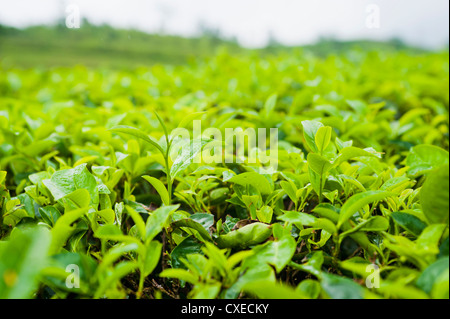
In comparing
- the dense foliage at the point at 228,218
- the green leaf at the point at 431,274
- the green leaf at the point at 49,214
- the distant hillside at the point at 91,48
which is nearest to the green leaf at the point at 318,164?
the dense foliage at the point at 228,218

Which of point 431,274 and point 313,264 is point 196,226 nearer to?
point 313,264

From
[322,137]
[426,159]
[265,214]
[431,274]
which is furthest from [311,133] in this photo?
[431,274]

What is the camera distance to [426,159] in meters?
1.06

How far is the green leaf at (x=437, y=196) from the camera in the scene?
28.2 inches

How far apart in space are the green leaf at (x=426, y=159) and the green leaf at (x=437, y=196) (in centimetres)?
30

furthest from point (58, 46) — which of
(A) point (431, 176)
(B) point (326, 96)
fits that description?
(A) point (431, 176)

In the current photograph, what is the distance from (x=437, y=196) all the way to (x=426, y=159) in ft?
1.24

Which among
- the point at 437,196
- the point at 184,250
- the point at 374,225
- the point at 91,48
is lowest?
the point at 184,250

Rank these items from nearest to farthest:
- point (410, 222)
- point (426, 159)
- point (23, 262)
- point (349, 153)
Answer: point (23, 262) → point (410, 222) → point (349, 153) → point (426, 159)

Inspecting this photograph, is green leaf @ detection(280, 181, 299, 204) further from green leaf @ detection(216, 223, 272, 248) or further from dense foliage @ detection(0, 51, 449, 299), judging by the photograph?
green leaf @ detection(216, 223, 272, 248)

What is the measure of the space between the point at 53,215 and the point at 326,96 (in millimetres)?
1742

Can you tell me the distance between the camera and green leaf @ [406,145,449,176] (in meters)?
1.02

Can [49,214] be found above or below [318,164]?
below

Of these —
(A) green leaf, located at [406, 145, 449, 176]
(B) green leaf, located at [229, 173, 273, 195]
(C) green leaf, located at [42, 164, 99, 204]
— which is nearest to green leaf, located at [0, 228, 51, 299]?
(C) green leaf, located at [42, 164, 99, 204]
